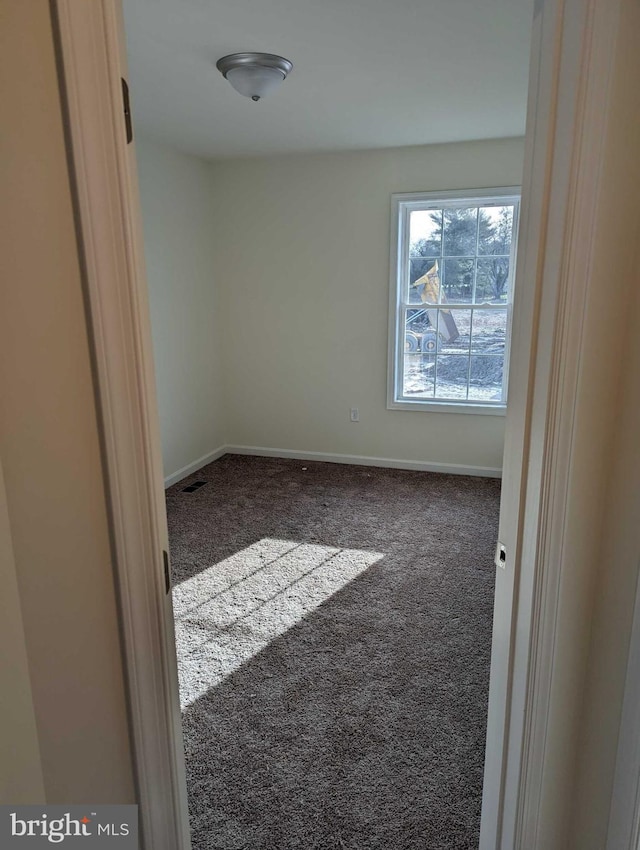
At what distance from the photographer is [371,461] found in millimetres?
4984

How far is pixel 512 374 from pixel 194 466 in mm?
3980

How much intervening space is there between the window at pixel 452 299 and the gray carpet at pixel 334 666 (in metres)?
0.97

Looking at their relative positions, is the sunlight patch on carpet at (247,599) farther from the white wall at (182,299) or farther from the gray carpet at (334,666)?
the white wall at (182,299)

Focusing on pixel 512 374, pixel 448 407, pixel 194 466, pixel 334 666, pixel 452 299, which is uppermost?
pixel 452 299

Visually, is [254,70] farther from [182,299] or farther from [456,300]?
[456,300]


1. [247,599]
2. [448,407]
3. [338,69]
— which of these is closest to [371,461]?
[448,407]

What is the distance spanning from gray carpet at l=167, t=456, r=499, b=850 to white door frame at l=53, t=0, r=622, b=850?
0.61m

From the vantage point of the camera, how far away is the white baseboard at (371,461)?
15.4 ft

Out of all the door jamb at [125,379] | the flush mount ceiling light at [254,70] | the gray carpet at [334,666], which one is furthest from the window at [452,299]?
the door jamb at [125,379]

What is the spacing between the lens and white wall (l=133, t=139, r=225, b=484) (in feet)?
13.5

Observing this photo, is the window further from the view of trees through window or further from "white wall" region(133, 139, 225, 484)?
"white wall" region(133, 139, 225, 484)

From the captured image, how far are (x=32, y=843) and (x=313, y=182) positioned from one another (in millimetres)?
4560

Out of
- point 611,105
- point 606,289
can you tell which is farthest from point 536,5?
point 606,289

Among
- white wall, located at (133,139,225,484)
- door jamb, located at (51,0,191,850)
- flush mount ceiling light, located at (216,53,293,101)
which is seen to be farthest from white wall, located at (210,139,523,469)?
door jamb, located at (51,0,191,850)
